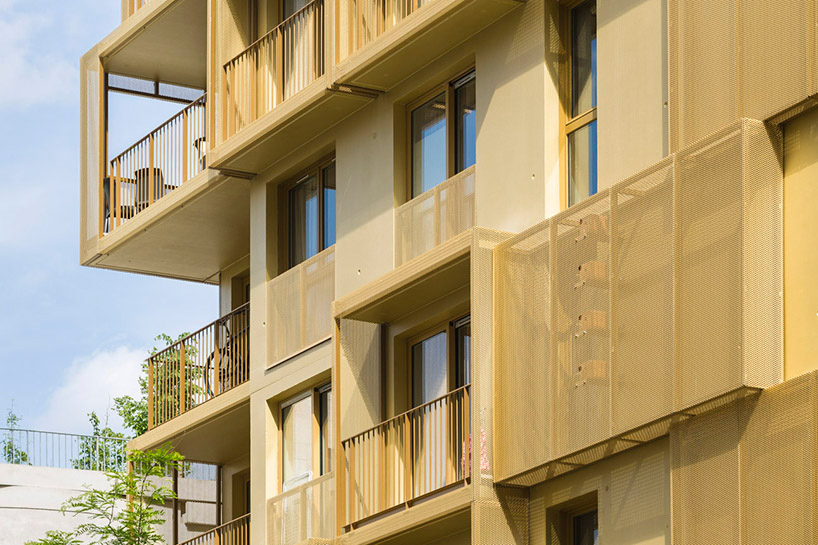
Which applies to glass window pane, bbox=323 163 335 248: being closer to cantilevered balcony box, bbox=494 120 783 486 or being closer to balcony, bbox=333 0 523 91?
balcony, bbox=333 0 523 91

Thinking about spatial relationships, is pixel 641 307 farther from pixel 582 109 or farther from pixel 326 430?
pixel 326 430

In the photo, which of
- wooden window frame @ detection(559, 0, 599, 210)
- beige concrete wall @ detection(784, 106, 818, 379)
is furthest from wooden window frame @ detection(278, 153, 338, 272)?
beige concrete wall @ detection(784, 106, 818, 379)

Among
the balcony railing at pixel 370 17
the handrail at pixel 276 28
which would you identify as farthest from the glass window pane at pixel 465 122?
the handrail at pixel 276 28

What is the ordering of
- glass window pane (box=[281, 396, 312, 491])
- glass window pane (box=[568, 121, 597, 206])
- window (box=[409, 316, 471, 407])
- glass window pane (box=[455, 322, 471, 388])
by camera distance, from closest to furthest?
glass window pane (box=[568, 121, 597, 206])
glass window pane (box=[455, 322, 471, 388])
window (box=[409, 316, 471, 407])
glass window pane (box=[281, 396, 312, 491])

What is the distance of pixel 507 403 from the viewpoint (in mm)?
23938

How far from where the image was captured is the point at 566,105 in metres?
25.0

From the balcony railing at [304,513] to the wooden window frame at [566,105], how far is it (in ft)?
18.6

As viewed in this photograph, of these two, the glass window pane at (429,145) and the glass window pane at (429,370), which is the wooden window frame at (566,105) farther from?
the glass window pane at (429,370)

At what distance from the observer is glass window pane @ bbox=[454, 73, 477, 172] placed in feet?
88.3

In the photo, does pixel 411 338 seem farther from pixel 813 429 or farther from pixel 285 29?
pixel 813 429

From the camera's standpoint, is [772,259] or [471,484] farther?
[471,484]

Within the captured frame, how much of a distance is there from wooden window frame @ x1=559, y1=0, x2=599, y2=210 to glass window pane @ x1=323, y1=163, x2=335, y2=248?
634 centimetres

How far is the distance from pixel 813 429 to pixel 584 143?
20.5 ft

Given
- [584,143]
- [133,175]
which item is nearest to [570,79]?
[584,143]
